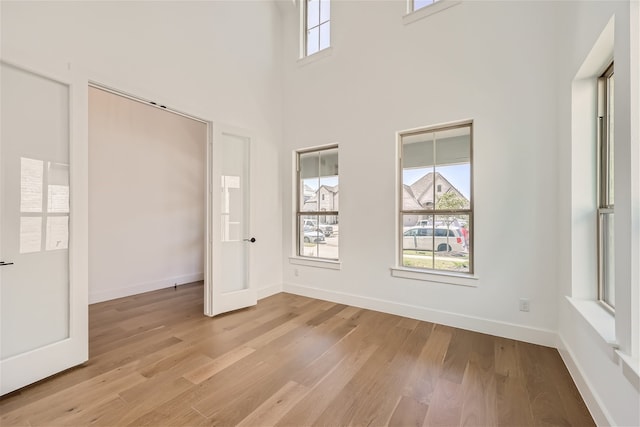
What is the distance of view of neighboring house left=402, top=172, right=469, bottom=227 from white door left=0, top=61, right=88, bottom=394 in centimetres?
327

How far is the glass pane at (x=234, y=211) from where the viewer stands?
11.7ft

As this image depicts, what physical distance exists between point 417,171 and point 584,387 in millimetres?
2329

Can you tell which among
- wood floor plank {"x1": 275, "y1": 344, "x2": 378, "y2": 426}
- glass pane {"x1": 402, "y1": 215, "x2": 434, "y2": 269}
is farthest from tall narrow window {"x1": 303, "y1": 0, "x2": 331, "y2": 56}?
wood floor plank {"x1": 275, "y1": 344, "x2": 378, "y2": 426}

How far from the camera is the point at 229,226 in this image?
3615 mm

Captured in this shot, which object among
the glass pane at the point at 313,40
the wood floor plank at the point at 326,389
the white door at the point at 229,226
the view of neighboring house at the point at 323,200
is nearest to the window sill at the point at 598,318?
the wood floor plank at the point at 326,389

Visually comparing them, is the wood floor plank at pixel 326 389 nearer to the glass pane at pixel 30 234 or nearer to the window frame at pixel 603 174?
the window frame at pixel 603 174

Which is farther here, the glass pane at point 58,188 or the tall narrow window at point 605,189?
the glass pane at point 58,188

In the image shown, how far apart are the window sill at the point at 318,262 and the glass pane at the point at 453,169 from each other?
1545 mm

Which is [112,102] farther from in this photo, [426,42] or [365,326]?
[365,326]

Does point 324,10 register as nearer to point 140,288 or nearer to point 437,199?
point 437,199

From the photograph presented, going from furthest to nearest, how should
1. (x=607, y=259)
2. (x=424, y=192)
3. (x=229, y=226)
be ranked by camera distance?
(x=229, y=226) < (x=424, y=192) < (x=607, y=259)

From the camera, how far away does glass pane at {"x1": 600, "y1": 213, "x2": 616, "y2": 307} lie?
188 cm

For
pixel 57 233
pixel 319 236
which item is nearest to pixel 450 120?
pixel 319 236

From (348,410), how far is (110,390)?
65.5 inches
